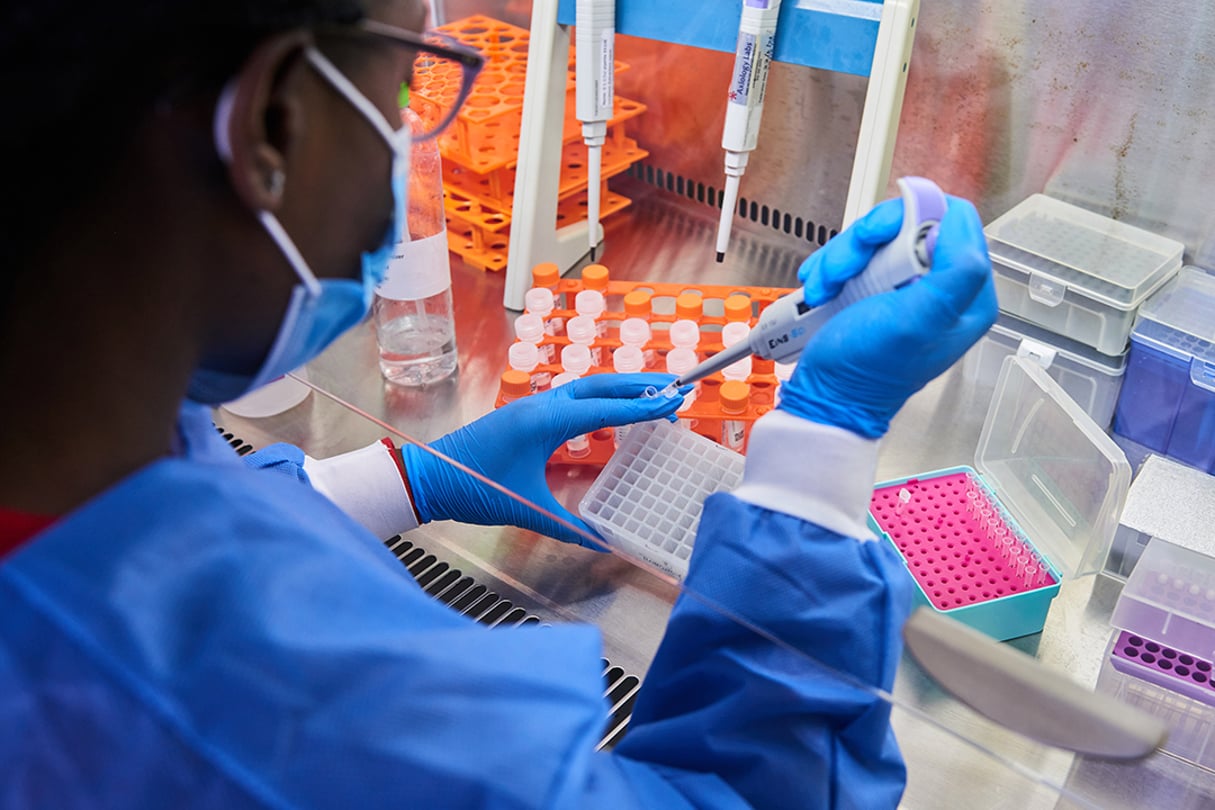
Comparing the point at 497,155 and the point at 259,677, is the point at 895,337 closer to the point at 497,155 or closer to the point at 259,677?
the point at 259,677

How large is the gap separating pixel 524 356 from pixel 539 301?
118 millimetres

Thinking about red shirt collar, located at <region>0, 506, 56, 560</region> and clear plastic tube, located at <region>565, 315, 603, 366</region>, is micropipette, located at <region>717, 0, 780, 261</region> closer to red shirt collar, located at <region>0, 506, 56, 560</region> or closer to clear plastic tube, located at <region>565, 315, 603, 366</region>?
clear plastic tube, located at <region>565, 315, 603, 366</region>

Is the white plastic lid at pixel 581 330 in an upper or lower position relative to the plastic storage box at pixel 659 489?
upper

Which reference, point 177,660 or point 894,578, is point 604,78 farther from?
point 177,660

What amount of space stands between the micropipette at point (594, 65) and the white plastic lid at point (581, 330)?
0.33m

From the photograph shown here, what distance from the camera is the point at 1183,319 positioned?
1226 millimetres

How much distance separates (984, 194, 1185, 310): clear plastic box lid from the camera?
4.15 feet

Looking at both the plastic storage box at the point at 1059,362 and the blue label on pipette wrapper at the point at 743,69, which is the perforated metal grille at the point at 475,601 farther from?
the blue label on pipette wrapper at the point at 743,69

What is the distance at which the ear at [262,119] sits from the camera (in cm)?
53

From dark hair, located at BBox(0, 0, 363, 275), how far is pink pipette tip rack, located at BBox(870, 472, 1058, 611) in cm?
84

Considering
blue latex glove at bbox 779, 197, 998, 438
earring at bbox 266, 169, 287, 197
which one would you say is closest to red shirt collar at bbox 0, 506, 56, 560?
earring at bbox 266, 169, 287, 197

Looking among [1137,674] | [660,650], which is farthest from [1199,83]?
[660,650]

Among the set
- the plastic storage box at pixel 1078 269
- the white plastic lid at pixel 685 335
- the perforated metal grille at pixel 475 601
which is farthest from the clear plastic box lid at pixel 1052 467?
the perforated metal grille at pixel 475 601

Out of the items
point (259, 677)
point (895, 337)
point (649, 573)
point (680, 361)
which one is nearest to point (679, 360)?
point (680, 361)
